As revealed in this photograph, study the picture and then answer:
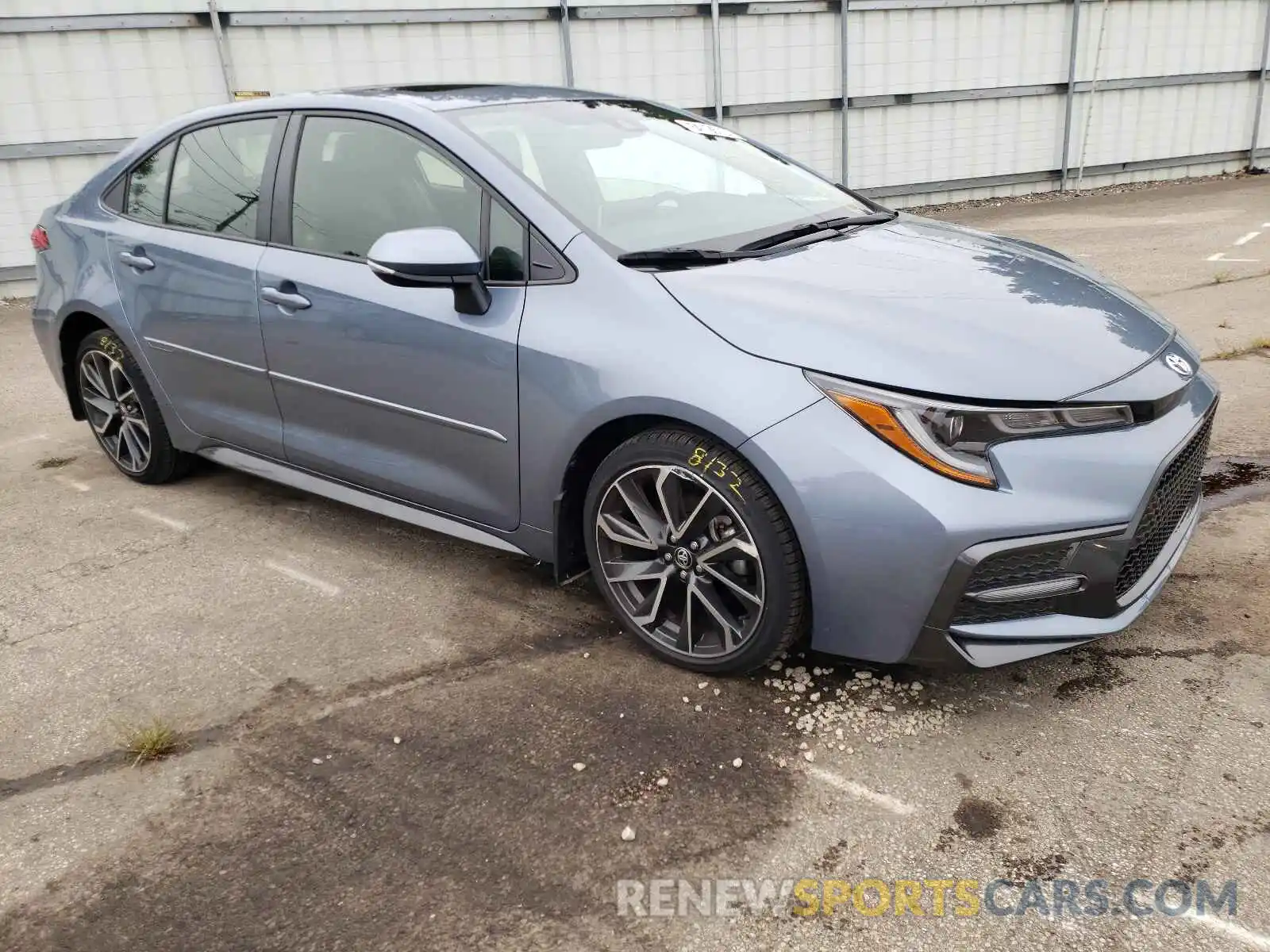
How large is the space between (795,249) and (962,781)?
1552 millimetres

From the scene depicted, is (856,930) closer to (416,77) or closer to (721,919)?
(721,919)

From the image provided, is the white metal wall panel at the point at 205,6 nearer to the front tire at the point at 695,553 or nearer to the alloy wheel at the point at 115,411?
the alloy wheel at the point at 115,411

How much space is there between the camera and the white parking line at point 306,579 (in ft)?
11.7

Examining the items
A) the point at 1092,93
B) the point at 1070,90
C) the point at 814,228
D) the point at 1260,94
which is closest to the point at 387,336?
the point at 814,228

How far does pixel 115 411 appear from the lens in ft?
14.8

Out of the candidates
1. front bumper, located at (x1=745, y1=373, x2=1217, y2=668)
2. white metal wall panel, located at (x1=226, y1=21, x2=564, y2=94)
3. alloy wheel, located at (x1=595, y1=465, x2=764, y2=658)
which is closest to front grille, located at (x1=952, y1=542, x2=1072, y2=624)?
front bumper, located at (x1=745, y1=373, x2=1217, y2=668)

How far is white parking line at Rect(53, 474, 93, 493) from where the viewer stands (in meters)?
4.60

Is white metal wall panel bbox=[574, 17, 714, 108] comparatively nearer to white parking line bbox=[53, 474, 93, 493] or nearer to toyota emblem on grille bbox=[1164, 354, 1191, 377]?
white parking line bbox=[53, 474, 93, 493]

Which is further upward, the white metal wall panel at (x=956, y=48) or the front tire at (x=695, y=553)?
the white metal wall panel at (x=956, y=48)

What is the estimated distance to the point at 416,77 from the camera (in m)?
10.2

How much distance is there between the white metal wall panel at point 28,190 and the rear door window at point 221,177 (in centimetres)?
625

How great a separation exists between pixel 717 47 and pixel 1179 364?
9.31 m

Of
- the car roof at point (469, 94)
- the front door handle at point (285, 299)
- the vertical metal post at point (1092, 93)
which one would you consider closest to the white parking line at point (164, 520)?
the front door handle at point (285, 299)

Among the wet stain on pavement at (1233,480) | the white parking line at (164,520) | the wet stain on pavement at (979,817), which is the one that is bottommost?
the wet stain on pavement at (1233,480)
